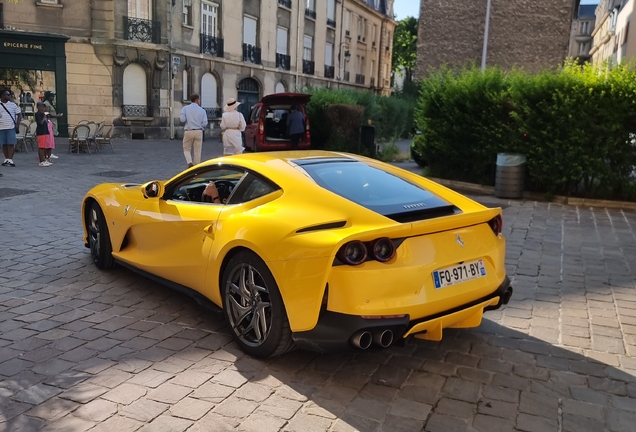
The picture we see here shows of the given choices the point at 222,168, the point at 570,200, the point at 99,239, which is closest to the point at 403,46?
the point at 570,200

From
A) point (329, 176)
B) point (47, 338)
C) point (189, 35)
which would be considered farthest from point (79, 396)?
point (189, 35)

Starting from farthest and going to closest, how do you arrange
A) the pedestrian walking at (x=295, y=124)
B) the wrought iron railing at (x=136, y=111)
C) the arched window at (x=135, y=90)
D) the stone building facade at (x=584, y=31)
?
1. the stone building facade at (x=584, y=31)
2. the arched window at (x=135, y=90)
3. the wrought iron railing at (x=136, y=111)
4. the pedestrian walking at (x=295, y=124)

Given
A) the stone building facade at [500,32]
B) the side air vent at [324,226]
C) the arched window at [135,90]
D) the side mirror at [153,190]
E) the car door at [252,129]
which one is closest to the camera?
the side air vent at [324,226]

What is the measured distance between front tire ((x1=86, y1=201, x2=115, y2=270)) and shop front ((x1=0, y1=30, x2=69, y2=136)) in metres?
20.6

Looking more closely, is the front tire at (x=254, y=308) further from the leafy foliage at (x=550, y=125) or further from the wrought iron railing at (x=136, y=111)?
the wrought iron railing at (x=136, y=111)

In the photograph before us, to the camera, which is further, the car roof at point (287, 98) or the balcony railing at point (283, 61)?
the balcony railing at point (283, 61)

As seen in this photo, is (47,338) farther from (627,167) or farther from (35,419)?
(627,167)

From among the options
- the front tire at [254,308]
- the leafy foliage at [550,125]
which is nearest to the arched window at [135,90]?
the leafy foliage at [550,125]

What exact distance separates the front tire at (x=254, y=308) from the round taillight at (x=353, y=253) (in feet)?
1.77

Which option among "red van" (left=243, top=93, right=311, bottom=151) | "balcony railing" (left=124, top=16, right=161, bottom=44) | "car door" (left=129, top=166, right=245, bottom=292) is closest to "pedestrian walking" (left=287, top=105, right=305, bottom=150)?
"red van" (left=243, top=93, right=311, bottom=151)

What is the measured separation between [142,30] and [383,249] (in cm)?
2665

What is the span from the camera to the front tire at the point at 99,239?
5.89 meters

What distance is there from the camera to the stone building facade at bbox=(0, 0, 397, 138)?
25344mm

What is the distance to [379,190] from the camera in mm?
4289
